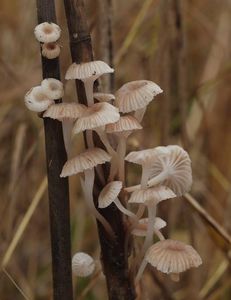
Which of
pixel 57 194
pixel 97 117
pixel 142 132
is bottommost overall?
pixel 142 132

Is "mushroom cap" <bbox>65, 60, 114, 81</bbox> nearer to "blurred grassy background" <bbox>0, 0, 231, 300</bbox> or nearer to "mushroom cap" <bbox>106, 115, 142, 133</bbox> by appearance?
"mushroom cap" <bbox>106, 115, 142, 133</bbox>

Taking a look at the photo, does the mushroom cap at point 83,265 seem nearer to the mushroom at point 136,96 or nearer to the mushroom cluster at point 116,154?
the mushroom cluster at point 116,154

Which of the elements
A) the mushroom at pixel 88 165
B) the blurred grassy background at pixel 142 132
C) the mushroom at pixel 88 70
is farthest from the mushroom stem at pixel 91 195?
the blurred grassy background at pixel 142 132

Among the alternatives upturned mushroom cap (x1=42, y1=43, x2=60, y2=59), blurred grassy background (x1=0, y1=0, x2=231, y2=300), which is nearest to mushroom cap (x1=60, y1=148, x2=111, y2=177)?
upturned mushroom cap (x1=42, y1=43, x2=60, y2=59)

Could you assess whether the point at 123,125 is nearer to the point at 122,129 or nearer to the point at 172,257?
the point at 122,129

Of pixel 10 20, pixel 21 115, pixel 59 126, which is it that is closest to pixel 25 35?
pixel 10 20

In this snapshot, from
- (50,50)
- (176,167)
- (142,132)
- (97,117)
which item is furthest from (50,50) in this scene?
(142,132)
